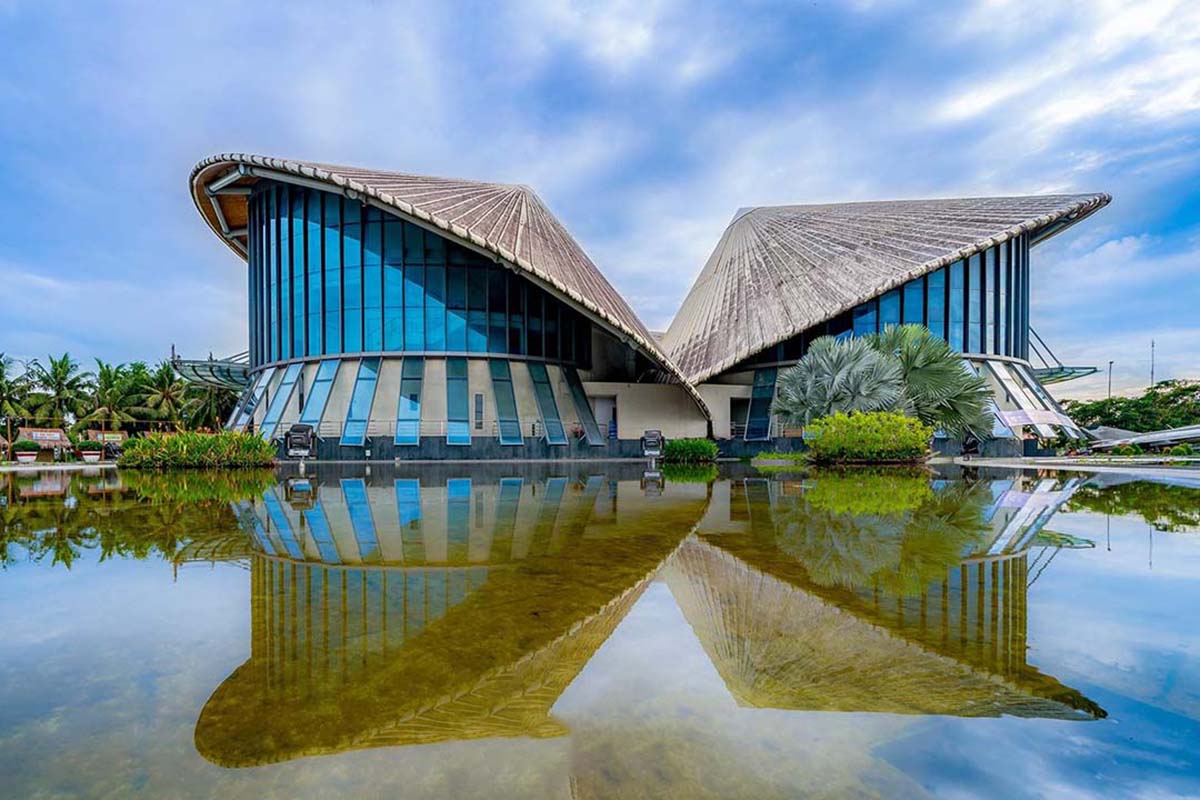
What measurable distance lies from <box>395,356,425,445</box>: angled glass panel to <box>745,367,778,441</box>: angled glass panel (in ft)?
50.0

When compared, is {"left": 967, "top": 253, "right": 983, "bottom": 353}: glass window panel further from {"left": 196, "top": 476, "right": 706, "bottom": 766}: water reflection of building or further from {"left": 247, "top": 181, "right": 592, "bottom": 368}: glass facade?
{"left": 196, "top": 476, "right": 706, "bottom": 766}: water reflection of building

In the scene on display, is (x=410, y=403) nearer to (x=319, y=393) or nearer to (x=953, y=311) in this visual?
(x=319, y=393)

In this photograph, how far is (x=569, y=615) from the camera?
4.18 m

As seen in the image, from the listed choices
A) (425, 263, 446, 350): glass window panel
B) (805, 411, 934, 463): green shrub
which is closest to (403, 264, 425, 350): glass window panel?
(425, 263, 446, 350): glass window panel

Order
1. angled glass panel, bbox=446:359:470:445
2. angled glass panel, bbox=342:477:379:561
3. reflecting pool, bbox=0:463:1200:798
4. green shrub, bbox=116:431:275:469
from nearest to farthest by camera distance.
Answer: reflecting pool, bbox=0:463:1200:798 → angled glass panel, bbox=342:477:379:561 → green shrub, bbox=116:431:275:469 → angled glass panel, bbox=446:359:470:445

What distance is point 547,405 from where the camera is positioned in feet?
89.9

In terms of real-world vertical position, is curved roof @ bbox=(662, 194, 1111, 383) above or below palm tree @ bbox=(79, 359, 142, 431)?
above

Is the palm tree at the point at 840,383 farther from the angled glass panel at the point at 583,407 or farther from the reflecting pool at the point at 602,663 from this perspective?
the reflecting pool at the point at 602,663

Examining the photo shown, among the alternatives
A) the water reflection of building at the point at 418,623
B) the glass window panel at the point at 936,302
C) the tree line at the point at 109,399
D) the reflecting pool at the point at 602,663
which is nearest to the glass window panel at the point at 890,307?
the glass window panel at the point at 936,302

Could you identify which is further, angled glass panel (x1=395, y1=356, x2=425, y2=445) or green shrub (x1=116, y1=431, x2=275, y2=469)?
angled glass panel (x1=395, y1=356, x2=425, y2=445)

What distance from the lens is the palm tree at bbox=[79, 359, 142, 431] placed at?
45156 mm

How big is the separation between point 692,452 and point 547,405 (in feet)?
22.4

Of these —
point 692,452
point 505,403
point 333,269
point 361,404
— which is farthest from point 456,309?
point 692,452

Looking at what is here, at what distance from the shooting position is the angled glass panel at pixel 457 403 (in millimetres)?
25109
